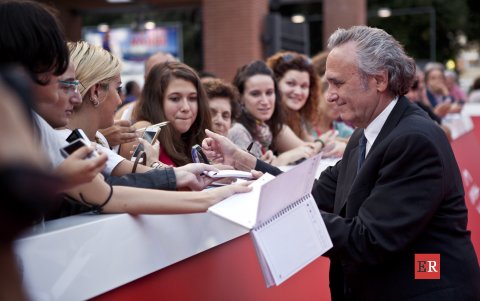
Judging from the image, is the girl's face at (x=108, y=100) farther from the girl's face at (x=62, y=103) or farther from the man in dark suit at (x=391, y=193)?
the man in dark suit at (x=391, y=193)

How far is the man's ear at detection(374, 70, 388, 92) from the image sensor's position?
10.0 feet

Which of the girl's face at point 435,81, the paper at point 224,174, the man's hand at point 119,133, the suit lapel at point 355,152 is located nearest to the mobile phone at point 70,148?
the paper at point 224,174

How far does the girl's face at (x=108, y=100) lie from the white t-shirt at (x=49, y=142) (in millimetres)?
1140

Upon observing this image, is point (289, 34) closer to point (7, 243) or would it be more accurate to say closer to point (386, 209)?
point (386, 209)

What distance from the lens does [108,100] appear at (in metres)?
3.60

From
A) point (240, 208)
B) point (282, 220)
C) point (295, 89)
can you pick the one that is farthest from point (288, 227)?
point (295, 89)

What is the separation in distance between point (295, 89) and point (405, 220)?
4.10m

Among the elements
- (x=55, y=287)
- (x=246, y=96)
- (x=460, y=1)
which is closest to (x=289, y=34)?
(x=246, y=96)

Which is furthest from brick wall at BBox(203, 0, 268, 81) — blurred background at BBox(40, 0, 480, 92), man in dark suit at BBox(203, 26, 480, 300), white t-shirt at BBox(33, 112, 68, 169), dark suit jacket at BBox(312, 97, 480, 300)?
white t-shirt at BBox(33, 112, 68, 169)

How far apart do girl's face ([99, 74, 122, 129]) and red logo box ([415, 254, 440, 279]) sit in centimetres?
164

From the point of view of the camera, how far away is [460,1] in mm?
34062

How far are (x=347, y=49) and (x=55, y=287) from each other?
1.63m

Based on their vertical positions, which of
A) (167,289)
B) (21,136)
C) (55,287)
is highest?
(21,136)

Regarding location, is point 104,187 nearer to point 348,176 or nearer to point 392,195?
point 392,195
